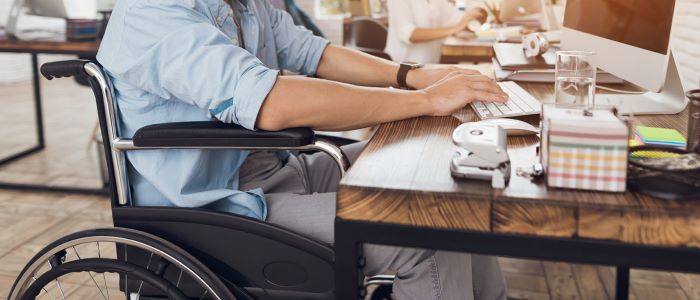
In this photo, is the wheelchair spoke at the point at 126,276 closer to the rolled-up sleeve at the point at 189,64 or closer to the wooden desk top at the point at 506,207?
the rolled-up sleeve at the point at 189,64

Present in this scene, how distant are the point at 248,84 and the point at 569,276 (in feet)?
5.27

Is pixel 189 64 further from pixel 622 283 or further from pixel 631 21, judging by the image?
pixel 622 283

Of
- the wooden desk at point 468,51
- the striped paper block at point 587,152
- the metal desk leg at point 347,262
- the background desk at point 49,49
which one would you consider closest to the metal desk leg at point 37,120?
the background desk at point 49,49

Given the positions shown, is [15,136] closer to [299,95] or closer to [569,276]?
[569,276]

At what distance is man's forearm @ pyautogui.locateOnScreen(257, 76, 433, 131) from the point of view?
1195 millimetres

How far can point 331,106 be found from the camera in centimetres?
124

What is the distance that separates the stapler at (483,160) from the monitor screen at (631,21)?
56 cm

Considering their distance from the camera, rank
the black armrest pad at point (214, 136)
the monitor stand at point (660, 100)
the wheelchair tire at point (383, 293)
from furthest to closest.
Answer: the wheelchair tire at point (383, 293) → the monitor stand at point (660, 100) → the black armrest pad at point (214, 136)

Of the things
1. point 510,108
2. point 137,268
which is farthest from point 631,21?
point 137,268

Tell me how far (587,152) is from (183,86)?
71 cm

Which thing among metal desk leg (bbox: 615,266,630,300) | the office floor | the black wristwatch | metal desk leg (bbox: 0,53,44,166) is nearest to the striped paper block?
the black wristwatch

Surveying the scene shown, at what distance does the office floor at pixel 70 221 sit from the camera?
2.31 metres

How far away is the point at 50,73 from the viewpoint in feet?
4.32

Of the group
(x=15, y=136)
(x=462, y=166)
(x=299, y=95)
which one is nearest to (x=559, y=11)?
(x=299, y=95)
